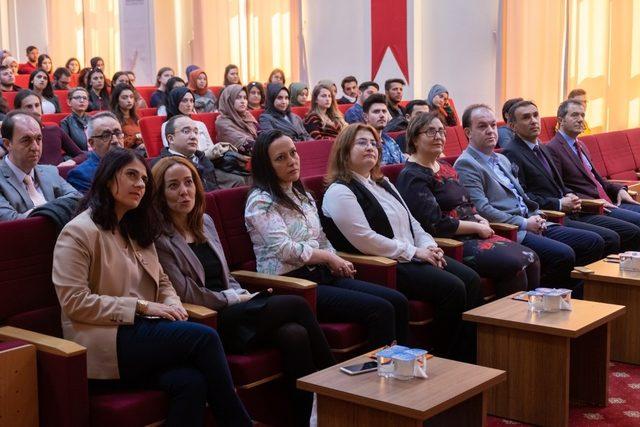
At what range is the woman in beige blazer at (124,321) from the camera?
2.65m

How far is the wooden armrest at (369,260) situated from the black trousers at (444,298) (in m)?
0.13

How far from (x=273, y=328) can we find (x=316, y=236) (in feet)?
2.38

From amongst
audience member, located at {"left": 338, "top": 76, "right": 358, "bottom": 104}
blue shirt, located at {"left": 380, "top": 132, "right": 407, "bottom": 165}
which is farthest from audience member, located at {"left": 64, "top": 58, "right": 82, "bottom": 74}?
blue shirt, located at {"left": 380, "top": 132, "right": 407, "bottom": 165}

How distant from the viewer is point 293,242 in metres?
3.49

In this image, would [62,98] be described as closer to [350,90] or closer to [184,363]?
[350,90]

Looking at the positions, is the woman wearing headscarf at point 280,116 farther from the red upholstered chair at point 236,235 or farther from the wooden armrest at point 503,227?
the red upholstered chair at point 236,235

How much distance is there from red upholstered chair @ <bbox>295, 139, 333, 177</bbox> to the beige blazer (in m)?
2.69

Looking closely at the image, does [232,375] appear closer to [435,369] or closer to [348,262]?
[435,369]

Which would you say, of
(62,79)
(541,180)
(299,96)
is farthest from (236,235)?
(62,79)

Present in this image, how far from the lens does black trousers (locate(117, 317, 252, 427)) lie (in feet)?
8.70

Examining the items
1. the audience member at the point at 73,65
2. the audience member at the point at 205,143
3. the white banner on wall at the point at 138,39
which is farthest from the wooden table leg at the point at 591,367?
the white banner on wall at the point at 138,39

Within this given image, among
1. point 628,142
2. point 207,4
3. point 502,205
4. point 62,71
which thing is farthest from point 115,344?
point 207,4

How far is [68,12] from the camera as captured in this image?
13.8m

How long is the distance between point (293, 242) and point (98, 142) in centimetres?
94
